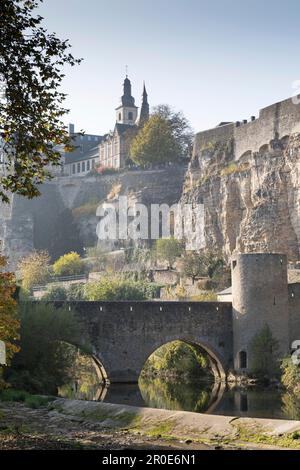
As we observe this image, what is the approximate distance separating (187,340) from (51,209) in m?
55.0

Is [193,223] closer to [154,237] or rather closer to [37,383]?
[154,237]

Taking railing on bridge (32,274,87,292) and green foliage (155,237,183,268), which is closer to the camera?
green foliage (155,237,183,268)

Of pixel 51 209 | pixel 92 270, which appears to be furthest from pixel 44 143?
pixel 51 209

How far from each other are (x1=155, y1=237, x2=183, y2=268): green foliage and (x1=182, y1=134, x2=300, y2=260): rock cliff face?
13.7 feet

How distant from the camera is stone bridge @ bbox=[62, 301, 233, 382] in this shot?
38156mm

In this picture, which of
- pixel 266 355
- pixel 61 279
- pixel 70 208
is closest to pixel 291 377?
pixel 266 355

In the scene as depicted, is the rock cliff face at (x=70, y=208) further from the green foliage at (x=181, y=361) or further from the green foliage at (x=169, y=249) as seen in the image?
the green foliage at (x=181, y=361)

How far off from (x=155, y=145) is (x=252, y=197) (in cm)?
2823

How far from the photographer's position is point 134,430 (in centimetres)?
1988

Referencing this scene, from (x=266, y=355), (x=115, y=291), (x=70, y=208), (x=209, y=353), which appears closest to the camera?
(x=266, y=355)

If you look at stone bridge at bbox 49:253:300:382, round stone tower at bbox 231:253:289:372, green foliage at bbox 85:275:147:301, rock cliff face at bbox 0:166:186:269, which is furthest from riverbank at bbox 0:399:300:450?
rock cliff face at bbox 0:166:186:269

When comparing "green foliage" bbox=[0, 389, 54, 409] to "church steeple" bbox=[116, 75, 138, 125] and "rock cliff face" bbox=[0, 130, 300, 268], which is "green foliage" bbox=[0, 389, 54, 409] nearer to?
"rock cliff face" bbox=[0, 130, 300, 268]

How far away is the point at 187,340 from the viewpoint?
40.5 metres

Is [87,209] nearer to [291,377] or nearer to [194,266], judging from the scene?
[194,266]
